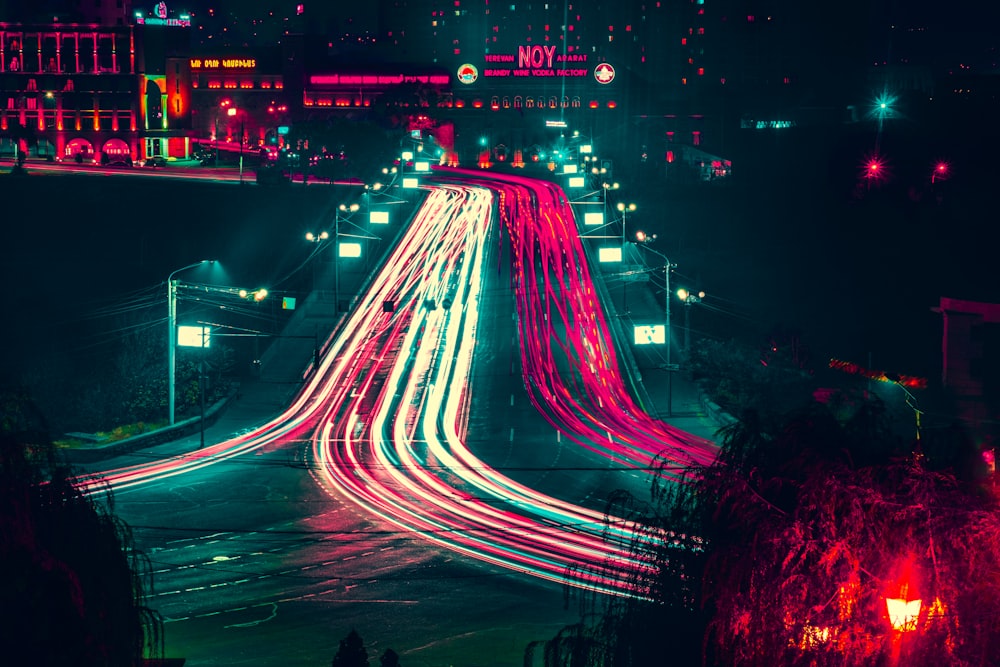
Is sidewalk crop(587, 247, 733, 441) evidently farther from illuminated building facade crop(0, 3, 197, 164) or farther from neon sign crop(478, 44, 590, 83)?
illuminated building facade crop(0, 3, 197, 164)

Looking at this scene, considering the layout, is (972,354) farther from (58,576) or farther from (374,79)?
(374,79)

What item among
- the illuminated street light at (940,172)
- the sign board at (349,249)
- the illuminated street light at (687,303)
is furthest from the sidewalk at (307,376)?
the illuminated street light at (940,172)

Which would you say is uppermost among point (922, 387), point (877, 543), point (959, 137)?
point (959, 137)

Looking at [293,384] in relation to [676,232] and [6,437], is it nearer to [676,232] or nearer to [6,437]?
[6,437]

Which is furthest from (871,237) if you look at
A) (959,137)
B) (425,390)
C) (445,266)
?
(425,390)

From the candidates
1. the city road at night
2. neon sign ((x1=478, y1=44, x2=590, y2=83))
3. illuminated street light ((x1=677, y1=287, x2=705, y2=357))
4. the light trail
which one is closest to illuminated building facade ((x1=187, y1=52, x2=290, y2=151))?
neon sign ((x1=478, y1=44, x2=590, y2=83))

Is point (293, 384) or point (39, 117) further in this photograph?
point (39, 117)

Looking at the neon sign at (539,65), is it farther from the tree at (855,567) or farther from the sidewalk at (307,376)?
the tree at (855,567)
